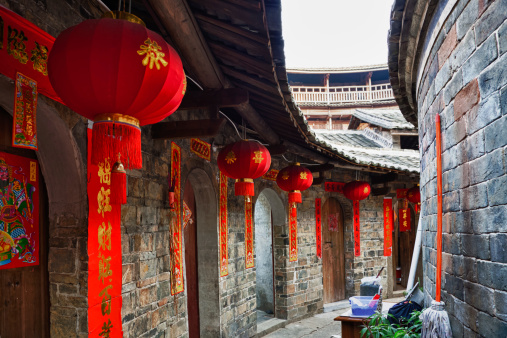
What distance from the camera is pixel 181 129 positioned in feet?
14.6

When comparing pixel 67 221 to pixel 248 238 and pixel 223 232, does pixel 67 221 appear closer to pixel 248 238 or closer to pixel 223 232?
pixel 223 232

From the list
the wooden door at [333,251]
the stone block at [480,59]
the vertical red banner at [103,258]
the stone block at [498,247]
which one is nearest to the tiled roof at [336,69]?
the wooden door at [333,251]

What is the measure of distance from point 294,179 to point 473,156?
422cm

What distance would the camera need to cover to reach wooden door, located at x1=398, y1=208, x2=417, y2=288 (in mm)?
11742

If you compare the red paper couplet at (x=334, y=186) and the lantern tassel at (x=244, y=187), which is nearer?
the lantern tassel at (x=244, y=187)

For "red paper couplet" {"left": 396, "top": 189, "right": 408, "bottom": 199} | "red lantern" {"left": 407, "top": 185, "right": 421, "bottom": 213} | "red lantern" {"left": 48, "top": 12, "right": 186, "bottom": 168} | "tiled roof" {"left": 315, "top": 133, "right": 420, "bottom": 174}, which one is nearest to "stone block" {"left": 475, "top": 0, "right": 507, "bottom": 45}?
"red lantern" {"left": 48, "top": 12, "right": 186, "bottom": 168}

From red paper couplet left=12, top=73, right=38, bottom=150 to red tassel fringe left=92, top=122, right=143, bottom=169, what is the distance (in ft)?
1.70

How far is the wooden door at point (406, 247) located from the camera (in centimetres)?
1174

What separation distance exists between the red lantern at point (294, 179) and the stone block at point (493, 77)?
4.38 meters

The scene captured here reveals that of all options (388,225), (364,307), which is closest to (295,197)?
(364,307)

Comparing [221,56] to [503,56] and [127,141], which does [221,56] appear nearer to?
[127,141]

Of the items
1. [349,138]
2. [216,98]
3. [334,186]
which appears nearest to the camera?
[216,98]

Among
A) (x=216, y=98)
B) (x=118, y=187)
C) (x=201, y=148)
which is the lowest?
(x=118, y=187)

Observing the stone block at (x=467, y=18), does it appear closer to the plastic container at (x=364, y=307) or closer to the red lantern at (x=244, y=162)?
the red lantern at (x=244, y=162)
